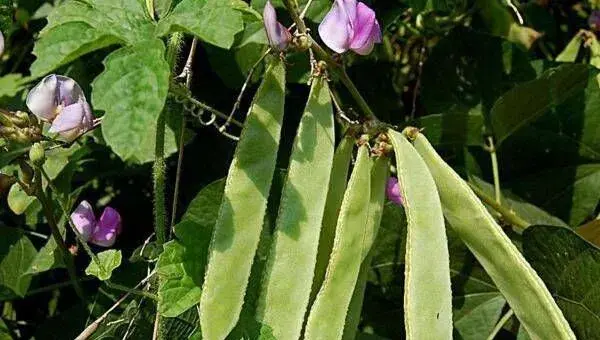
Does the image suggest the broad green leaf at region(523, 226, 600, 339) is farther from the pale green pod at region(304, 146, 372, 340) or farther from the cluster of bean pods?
the pale green pod at region(304, 146, 372, 340)

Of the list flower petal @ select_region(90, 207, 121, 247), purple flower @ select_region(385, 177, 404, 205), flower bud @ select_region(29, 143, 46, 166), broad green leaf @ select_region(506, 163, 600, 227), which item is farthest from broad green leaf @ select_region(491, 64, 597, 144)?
flower bud @ select_region(29, 143, 46, 166)

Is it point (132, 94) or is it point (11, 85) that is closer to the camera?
point (132, 94)

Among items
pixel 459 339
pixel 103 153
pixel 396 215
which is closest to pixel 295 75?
pixel 396 215

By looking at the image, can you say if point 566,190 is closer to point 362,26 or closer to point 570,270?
point 570,270

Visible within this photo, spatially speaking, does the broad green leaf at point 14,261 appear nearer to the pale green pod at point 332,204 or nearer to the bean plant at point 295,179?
the bean plant at point 295,179

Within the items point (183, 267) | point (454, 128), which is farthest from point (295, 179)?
point (454, 128)

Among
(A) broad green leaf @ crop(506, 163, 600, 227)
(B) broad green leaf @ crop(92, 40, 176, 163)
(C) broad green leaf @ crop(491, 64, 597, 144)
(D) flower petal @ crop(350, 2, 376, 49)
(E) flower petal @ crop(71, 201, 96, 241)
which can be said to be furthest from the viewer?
(A) broad green leaf @ crop(506, 163, 600, 227)
